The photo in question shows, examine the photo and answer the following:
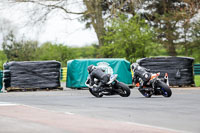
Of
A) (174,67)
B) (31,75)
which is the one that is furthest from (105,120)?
(174,67)

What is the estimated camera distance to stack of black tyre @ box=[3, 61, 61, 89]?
24812 millimetres

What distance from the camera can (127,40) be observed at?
44406mm

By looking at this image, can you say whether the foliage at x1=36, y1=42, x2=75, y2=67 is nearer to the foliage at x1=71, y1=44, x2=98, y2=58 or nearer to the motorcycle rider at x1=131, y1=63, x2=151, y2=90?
the foliage at x1=71, y1=44, x2=98, y2=58

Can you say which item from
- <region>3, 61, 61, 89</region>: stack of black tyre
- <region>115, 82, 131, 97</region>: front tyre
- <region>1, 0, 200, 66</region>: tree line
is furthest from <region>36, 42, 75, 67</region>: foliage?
<region>115, 82, 131, 97</region>: front tyre

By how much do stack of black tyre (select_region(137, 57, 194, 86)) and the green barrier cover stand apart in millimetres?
1084

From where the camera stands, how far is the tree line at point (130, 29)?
43.8m

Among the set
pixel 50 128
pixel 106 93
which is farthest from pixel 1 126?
pixel 106 93

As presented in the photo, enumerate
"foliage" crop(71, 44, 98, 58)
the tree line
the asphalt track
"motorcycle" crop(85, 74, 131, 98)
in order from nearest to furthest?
the asphalt track < "motorcycle" crop(85, 74, 131, 98) < the tree line < "foliage" crop(71, 44, 98, 58)

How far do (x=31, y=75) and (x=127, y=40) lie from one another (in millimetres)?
20395

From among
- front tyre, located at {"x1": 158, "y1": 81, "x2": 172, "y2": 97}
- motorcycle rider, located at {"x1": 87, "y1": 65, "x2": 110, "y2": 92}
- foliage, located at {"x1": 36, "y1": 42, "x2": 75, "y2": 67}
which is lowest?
front tyre, located at {"x1": 158, "y1": 81, "x2": 172, "y2": 97}

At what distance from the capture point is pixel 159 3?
53.2m

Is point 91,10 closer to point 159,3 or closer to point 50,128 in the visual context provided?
point 159,3

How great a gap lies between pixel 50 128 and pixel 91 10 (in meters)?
35.5

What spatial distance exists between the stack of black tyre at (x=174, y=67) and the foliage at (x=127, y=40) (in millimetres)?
17165
